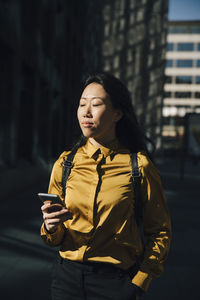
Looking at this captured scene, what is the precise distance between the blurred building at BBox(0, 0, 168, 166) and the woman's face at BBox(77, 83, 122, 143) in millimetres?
480

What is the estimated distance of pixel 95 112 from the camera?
6.36ft

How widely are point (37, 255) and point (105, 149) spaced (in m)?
3.81

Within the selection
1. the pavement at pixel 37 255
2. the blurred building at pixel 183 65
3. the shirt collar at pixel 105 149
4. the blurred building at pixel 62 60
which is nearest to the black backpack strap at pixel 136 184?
the shirt collar at pixel 105 149

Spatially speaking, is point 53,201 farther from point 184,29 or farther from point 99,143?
point 184,29

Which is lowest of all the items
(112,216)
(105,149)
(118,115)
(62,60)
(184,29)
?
(112,216)

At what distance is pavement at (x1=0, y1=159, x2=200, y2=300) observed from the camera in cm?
412

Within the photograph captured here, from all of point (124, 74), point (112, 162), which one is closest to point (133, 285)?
point (112, 162)

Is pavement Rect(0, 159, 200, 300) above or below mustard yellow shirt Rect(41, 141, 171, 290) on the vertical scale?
below

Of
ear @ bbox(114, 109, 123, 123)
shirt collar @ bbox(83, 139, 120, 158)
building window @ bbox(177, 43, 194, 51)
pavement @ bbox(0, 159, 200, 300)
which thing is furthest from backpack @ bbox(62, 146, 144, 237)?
building window @ bbox(177, 43, 194, 51)

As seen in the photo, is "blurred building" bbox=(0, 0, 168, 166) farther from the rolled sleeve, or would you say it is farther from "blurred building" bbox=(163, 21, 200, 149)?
"blurred building" bbox=(163, 21, 200, 149)

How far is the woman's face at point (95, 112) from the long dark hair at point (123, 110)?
42mm

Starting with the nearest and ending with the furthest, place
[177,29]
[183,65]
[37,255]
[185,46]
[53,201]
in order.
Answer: [53,201]
[37,255]
[185,46]
[177,29]
[183,65]

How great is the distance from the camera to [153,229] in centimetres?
200

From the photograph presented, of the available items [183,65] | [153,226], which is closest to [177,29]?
[183,65]
